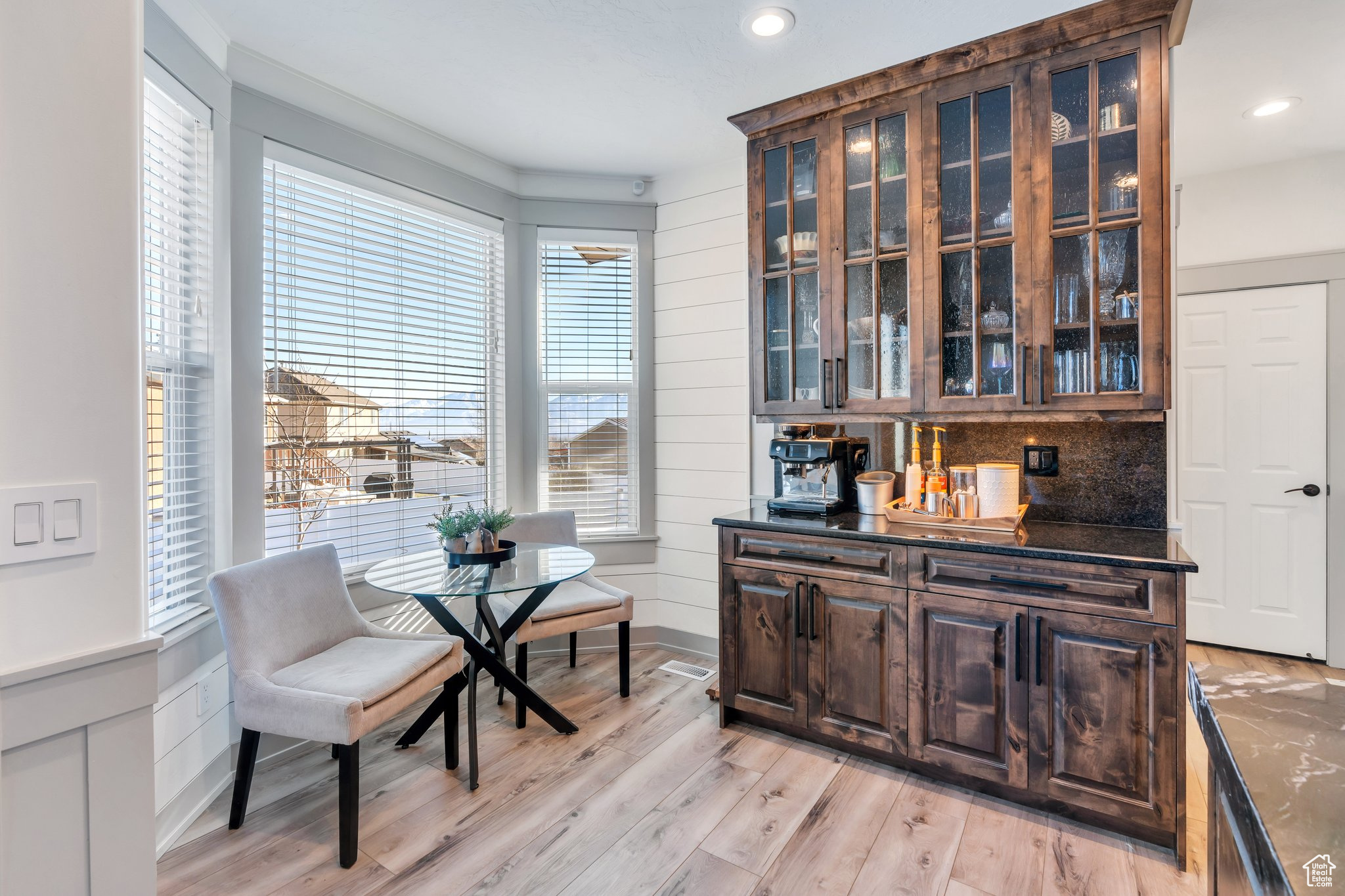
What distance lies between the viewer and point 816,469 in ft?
9.37

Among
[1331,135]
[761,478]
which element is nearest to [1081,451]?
[761,478]

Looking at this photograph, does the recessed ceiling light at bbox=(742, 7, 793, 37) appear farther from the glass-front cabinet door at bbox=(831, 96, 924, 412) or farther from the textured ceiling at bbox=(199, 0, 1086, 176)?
the glass-front cabinet door at bbox=(831, 96, 924, 412)

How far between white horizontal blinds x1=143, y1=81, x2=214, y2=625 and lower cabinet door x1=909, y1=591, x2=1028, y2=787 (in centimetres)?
261

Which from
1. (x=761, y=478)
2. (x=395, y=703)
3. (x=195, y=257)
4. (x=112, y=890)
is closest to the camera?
(x=112, y=890)

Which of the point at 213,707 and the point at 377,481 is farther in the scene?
Result: the point at 377,481

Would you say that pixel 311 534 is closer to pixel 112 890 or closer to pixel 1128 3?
pixel 112 890

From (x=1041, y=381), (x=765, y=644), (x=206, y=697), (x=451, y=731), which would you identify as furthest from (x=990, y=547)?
(x=206, y=697)

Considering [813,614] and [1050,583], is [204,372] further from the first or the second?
[1050,583]

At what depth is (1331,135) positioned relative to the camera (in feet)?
10.0

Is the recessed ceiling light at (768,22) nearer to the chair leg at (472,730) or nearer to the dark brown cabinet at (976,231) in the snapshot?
the dark brown cabinet at (976,231)

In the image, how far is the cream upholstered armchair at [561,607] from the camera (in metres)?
2.84

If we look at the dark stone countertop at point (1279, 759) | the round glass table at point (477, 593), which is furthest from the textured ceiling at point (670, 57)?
the dark stone countertop at point (1279, 759)

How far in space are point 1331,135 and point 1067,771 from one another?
3.36 m

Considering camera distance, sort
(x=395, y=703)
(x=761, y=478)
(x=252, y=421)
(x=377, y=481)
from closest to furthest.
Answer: (x=395, y=703)
(x=252, y=421)
(x=377, y=481)
(x=761, y=478)
